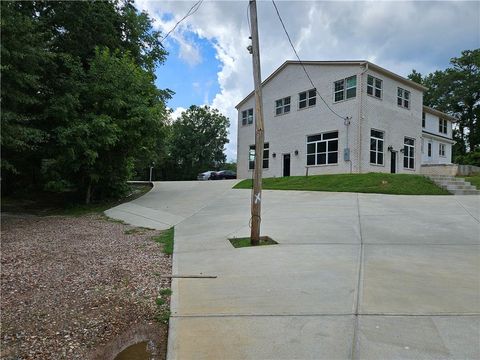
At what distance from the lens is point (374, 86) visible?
71.3ft

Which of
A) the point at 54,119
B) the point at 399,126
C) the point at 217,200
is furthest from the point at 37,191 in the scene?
the point at 399,126

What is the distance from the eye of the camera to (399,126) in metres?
23.4

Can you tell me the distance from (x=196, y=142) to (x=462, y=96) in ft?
116

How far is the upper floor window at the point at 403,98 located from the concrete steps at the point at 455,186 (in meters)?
9.01

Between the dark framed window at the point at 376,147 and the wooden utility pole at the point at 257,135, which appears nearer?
the wooden utility pole at the point at 257,135

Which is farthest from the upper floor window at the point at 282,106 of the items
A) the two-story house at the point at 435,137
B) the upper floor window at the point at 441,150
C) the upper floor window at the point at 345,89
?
the upper floor window at the point at 441,150

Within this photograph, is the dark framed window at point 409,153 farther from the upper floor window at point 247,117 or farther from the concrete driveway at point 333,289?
the concrete driveway at point 333,289

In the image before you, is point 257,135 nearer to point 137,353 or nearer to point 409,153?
point 137,353

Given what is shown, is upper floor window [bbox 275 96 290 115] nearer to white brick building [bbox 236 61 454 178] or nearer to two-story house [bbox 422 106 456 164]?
white brick building [bbox 236 61 454 178]

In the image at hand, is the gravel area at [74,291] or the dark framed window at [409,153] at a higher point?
the dark framed window at [409,153]

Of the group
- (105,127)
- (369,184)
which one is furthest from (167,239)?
(369,184)

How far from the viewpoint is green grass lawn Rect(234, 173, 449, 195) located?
1480 centimetres

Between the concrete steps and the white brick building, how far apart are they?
5.05 m

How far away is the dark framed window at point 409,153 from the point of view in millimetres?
23913
